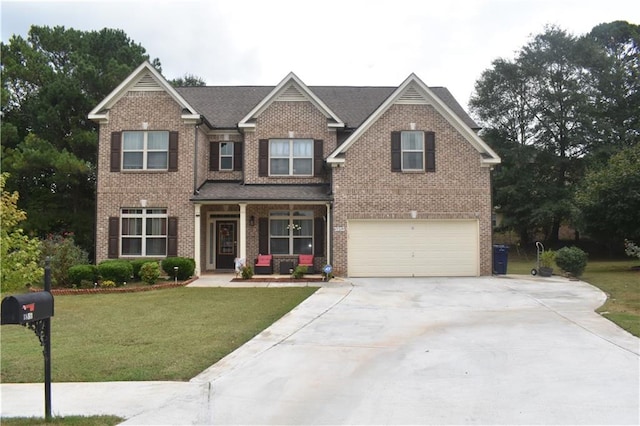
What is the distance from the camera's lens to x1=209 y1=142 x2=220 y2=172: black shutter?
70.1ft

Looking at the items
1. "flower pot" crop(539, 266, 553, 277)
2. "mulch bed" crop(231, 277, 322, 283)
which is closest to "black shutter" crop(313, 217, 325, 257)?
"mulch bed" crop(231, 277, 322, 283)

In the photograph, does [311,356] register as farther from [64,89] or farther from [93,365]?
[64,89]

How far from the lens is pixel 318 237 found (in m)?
20.0

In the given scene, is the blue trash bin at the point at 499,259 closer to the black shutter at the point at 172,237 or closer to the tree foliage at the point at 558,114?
the black shutter at the point at 172,237

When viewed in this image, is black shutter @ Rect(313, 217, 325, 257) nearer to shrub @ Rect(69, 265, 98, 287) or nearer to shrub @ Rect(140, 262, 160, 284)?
shrub @ Rect(140, 262, 160, 284)

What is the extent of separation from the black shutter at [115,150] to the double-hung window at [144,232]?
1797 millimetres

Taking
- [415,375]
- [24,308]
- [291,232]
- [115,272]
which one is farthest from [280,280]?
[24,308]

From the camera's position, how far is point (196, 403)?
5.50 meters

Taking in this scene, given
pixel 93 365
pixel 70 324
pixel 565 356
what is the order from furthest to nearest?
pixel 70 324 → pixel 565 356 → pixel 93 365

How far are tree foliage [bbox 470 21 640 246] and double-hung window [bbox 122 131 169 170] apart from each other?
82.7 ft

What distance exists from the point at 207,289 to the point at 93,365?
347 inches

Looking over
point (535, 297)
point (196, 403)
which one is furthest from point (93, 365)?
point (535, 297)

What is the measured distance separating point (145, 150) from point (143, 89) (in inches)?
98.1

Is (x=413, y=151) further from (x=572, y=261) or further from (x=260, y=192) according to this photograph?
(x=572, y=261)
